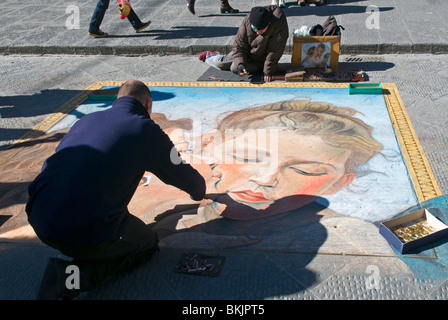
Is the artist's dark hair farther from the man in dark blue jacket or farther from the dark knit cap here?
the dark knit cap

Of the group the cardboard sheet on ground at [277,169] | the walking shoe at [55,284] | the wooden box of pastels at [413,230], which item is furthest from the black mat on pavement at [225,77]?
the walking shoe at [55,284]

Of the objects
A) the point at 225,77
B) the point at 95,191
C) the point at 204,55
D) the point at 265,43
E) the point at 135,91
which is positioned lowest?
the point at 225,77

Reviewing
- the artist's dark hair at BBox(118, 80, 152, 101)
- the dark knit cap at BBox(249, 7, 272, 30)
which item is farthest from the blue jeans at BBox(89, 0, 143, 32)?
the artist's dark hair at BBox(118, 80, 152, 101)

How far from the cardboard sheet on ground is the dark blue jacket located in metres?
0.71

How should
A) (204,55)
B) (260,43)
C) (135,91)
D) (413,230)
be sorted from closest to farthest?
1. (135,91)
2. (413,230)
3. (260,43)
4. (204,55)

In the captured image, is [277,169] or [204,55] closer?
[277,169]

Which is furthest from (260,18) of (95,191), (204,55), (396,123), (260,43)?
(95,191)

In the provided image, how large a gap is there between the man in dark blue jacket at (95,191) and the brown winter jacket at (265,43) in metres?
3.36

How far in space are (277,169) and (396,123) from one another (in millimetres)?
1568

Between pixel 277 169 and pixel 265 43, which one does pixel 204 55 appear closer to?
pixel 265 43

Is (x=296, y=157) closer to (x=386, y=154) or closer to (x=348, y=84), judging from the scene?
(x=386, y=154)

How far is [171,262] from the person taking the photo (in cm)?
283

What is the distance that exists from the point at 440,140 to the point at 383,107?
0.91 meters

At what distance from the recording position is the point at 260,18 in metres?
5.30
